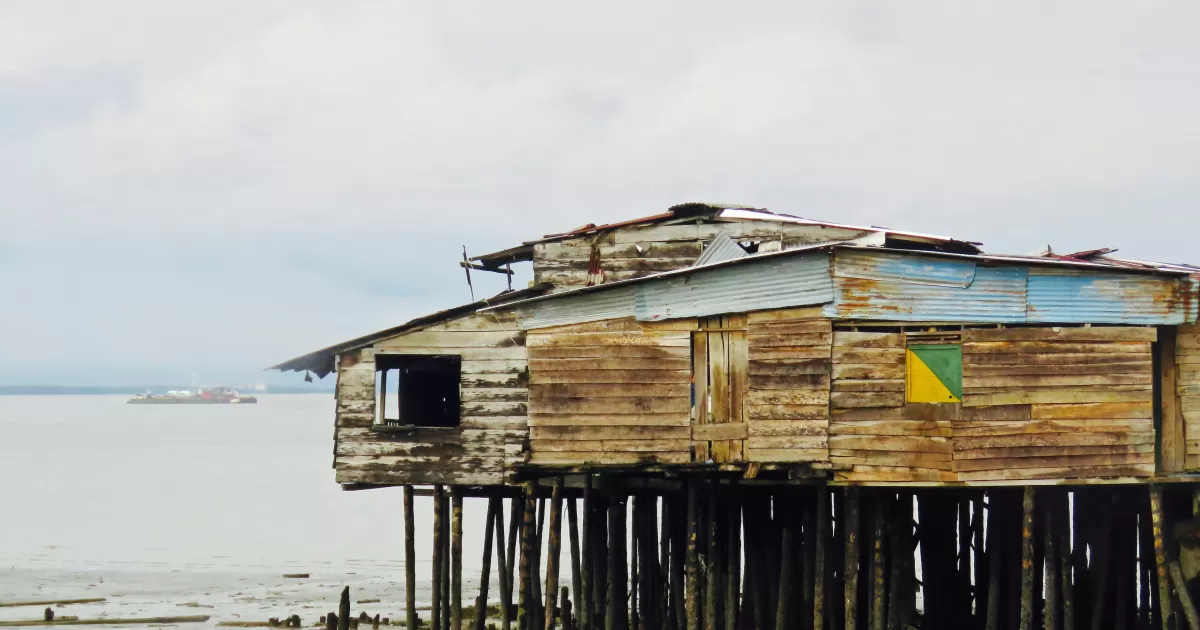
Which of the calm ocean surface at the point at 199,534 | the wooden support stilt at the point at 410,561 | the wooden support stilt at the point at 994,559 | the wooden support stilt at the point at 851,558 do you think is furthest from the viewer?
the calm ocean surface at the point at 199,534

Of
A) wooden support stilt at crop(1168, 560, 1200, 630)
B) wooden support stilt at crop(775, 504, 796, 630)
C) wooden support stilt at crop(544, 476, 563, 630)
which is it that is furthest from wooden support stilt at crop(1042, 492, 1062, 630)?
wooden support stilt at crop(544, 476, 563, 630)

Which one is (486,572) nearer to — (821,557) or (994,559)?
(821,557)

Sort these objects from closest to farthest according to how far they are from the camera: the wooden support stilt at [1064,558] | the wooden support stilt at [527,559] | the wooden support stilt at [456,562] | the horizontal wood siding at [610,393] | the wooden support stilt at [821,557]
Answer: the wooden support stilt at [821,557] → the wooden support stilt at [1064,558] → the horizontal wood siding at [610,393] → the wooden support stilt at [527,559] → the wooden support stilt at [456,562]

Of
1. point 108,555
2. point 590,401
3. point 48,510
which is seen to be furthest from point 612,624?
point 48,510

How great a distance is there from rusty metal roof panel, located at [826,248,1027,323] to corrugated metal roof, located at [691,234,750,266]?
5.45 metres

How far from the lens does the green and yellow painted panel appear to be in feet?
51.7

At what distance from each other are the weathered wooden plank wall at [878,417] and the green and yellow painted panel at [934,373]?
0.09 metres

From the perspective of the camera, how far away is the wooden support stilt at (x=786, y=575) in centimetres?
1788

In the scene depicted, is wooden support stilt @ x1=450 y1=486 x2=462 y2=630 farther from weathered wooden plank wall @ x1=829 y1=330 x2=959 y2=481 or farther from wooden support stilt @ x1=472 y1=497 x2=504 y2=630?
weathered wooden plank wall @ x1=829 y1=330 x2=959 y2=481

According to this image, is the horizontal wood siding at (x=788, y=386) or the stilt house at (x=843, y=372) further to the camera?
the horizontal wood siding at (x=788, y=386)

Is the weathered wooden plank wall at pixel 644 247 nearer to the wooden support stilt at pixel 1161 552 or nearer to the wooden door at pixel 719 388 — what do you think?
the wooden door at pixel 719 388

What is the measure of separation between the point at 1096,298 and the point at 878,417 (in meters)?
3.09

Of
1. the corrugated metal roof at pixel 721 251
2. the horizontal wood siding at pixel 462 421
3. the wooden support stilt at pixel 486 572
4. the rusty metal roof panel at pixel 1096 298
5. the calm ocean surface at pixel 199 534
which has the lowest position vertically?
the calm ocean surface at pixel 199 534

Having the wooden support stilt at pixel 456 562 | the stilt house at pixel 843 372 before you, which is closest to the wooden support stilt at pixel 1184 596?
the stilt house at pixel 843 372
